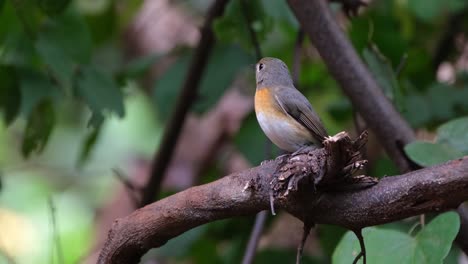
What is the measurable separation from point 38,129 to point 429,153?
159 centimetres

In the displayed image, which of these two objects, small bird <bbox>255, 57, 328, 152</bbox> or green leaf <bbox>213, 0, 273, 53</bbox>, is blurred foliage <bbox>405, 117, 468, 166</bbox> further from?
green leaf <bbox>213, 0, 273, 53</bbox>

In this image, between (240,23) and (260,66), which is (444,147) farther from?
(240,23)

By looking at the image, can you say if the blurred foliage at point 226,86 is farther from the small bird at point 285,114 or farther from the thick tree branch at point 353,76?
the small bird at point 285,114

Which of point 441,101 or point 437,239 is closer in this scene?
point 437,239

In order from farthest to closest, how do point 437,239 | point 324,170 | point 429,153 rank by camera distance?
point 429,153, point 437,239, point 324,170

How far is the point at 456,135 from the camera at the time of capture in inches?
112

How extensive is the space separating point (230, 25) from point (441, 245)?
173 cm

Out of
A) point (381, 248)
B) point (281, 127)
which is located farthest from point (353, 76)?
point (381, 248)

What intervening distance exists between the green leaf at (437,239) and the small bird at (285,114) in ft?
1.60

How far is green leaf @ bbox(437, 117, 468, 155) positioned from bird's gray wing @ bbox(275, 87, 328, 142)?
47 cm

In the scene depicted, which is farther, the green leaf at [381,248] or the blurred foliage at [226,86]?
the blurred foliage at [226,86]

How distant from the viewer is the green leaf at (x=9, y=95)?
3.31 m

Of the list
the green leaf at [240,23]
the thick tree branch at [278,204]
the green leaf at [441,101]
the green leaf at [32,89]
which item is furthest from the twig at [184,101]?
the thick tree branch at [278,204]

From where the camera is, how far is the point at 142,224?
7.82ft
